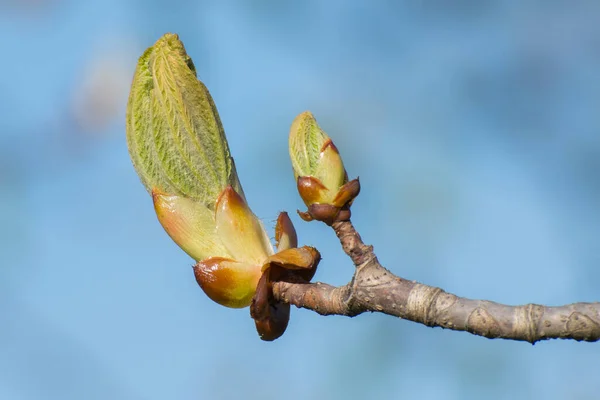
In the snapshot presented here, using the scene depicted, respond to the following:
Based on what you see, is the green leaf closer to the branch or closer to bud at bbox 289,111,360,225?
bud at bbox 289,111,360,225

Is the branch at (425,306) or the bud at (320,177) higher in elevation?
the bud at (320,177)

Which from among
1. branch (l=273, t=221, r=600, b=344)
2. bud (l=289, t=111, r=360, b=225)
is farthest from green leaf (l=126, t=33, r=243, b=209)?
branch (l=273, t=221, r=600, b=344)

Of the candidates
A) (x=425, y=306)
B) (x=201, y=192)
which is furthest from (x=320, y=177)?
(x=425, y=306)

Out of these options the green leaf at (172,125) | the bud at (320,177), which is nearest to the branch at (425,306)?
the bud at (320,177)

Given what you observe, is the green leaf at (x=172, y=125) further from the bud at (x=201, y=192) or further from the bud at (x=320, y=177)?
the bud at (x=320, y=177)

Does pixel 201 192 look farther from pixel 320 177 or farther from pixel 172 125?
pixel 320 177

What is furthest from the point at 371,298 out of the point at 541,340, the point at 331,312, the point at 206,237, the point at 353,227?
the point at 206,237

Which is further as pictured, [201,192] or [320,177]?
[201,192]
